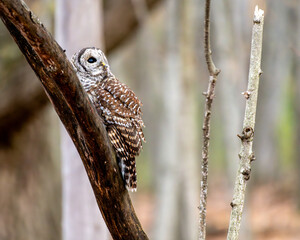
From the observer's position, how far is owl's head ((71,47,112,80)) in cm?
475

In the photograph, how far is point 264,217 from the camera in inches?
752

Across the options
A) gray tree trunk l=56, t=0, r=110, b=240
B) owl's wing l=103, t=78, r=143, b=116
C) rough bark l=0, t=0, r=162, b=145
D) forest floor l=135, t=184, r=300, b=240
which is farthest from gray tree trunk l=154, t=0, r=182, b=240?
owl's wing l=103, t=78, r=143, b=116

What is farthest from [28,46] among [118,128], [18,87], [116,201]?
[18,87]

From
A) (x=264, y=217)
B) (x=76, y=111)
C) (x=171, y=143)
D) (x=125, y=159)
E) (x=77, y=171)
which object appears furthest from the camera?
(x=264, y=217)

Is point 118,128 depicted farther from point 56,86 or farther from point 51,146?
point 51,146

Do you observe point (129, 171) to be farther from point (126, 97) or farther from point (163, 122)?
point (163, 122)

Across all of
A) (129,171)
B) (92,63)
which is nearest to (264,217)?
(92,63)

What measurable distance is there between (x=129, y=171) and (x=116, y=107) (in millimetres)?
781

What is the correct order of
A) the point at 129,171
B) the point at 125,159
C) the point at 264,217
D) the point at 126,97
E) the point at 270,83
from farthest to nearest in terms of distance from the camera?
the point at 270,83
the point at 264,217
the point at 126,97
the point at 125,159
the point at 129,171

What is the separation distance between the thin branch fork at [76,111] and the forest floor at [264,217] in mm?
7800

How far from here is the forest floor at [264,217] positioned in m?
15.2

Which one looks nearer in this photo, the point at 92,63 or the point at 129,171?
the point at 129,171

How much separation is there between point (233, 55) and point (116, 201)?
756cm

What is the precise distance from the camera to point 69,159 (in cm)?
598
